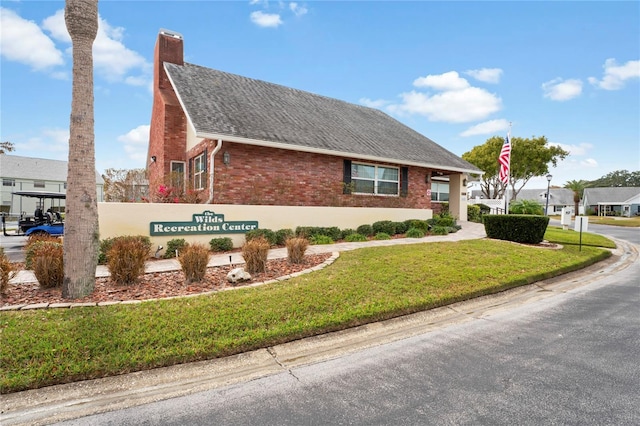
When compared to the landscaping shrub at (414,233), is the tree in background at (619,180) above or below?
above

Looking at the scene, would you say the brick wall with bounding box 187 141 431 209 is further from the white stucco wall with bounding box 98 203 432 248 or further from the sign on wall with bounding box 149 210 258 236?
the sign on wall with bounding box 149 210 258 236

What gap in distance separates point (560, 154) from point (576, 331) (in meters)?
39.9

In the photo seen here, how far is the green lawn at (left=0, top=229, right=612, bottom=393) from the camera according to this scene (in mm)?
3178

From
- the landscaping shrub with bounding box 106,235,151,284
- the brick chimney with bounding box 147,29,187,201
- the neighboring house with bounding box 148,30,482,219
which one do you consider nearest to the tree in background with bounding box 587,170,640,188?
the neighboring house with bounding box 148,30,482,219

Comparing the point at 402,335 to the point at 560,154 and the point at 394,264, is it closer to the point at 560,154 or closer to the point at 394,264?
the point at 394,264

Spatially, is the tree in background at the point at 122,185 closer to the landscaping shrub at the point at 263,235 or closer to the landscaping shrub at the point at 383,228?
the landscaping shrub at the point at 263,235

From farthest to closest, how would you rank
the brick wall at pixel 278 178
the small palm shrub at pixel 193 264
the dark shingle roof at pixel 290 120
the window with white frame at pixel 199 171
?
1. the window with white frame at pixel 199 171
2. the dark shingle roof at pixel 290 120
3. the brick wall at pixel 278 178
4. the small palm shrub at pixel 193 264

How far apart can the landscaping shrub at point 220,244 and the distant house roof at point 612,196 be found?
74275mm

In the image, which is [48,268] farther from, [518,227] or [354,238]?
[518,227]

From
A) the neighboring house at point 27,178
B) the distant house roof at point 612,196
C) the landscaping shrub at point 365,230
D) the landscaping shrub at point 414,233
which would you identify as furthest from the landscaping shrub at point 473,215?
the distant house roof at point 612,196

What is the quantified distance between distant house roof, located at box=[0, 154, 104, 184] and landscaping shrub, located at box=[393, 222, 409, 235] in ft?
128

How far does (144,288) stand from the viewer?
535cm

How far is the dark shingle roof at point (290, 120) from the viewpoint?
40.0 feet

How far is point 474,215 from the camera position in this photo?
21594 mm
